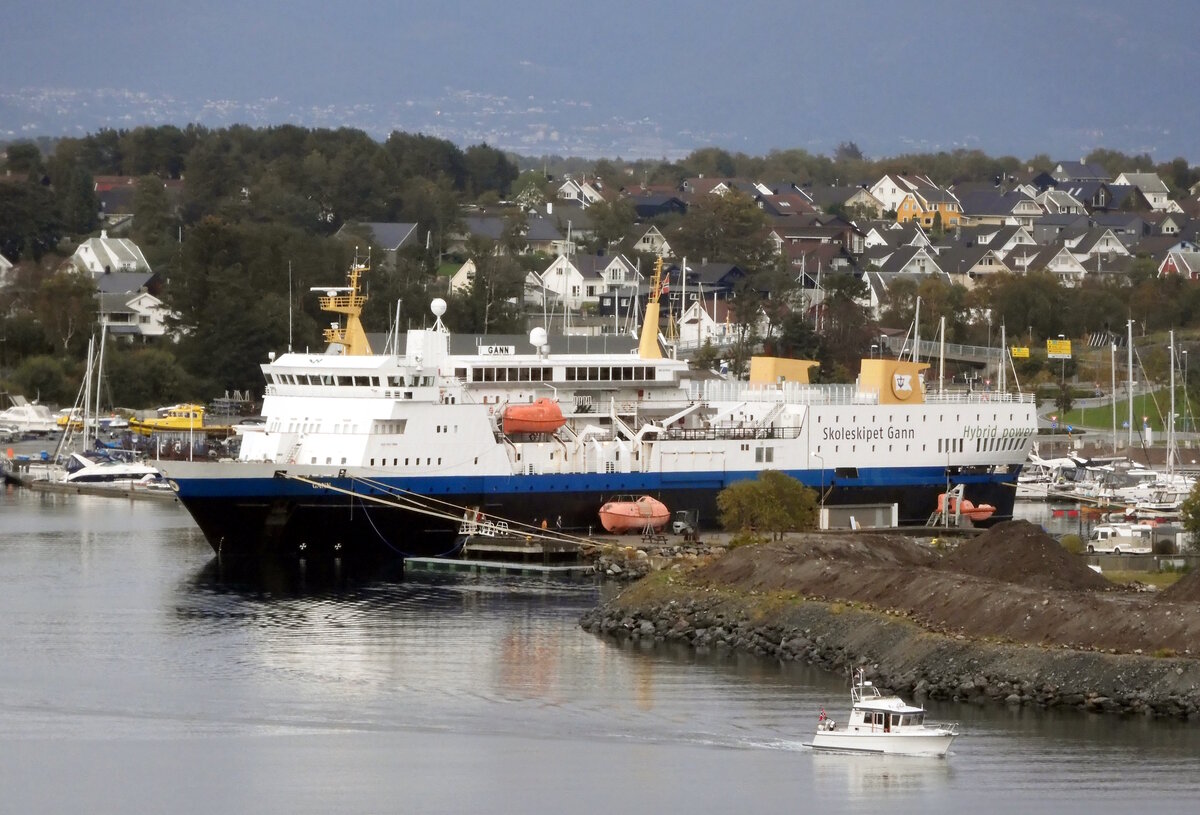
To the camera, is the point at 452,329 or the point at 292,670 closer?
the point at 292,670

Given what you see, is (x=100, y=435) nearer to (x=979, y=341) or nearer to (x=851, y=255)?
(x=979, y=341)

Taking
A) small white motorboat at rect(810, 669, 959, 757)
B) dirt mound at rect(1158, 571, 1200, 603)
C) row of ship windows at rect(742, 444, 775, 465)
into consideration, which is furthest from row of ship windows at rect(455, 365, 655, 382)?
small white motorboat at rect(810, 669, 959, 757)

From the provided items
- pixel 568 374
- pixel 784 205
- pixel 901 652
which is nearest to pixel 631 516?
pixel 568 374

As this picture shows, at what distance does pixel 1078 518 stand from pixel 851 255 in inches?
2330

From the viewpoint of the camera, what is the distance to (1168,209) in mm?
146125

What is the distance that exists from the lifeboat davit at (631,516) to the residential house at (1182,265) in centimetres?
5963

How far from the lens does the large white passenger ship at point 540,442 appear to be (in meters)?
49.5

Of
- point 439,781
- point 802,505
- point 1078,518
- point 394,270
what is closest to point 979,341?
point 394,270

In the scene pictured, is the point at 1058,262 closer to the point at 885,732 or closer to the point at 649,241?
the point at 649,241

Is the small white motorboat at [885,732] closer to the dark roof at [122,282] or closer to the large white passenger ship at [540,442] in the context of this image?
the large white passenger ship at [540,442]

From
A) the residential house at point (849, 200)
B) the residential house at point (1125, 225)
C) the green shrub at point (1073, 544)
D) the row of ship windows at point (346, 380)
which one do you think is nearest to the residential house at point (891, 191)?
the residential house at point (849, 200)

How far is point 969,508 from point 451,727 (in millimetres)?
26177

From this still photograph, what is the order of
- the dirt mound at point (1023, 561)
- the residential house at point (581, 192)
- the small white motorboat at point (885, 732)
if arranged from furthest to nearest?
1. the residential house at point (581, 192)
2. the dirt mound at point (1023, 561)
3. the small white motorboat at point (885, 732)

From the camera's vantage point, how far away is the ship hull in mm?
49125
